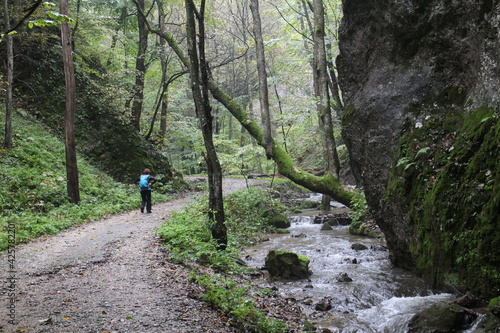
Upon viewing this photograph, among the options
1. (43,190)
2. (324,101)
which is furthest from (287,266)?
(43,190)

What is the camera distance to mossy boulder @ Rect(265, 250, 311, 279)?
8398 mm

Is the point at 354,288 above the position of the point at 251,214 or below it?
below

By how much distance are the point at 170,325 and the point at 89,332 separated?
95cm

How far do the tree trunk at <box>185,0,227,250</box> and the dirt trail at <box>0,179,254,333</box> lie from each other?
5.18 feet

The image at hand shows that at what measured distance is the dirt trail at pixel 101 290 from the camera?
14.3ft

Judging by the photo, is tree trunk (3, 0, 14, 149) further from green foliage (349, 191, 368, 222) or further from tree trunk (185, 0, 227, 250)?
green foliage (349, 191, 368, 222)

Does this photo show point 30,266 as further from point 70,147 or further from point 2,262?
point 70,147

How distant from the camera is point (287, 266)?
27.8ft

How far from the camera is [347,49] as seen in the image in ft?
31.9

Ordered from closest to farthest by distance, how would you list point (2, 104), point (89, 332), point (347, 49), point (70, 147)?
point (89, 332) → point (347, 49) → point (70, 147) → point (2, 104)

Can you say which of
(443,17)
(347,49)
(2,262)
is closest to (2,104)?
(2,262)

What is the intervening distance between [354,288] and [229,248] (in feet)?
10.7

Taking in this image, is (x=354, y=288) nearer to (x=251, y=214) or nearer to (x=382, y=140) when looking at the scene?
(x=382, y=140)

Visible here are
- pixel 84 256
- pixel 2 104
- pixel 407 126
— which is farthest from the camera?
pixel 2 104
